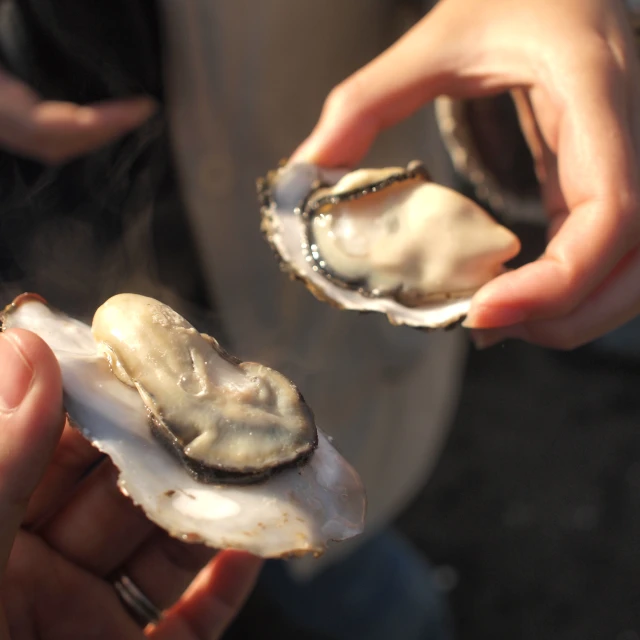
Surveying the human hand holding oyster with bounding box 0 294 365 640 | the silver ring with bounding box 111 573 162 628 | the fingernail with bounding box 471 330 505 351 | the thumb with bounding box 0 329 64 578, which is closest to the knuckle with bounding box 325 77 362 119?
the fingernail with bounding box 471 330 505 351

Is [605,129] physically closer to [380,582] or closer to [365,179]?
[365,179]

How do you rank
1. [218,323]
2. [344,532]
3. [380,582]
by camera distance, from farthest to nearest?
1. [380,582]
2. [218,323]
3. [344,532]

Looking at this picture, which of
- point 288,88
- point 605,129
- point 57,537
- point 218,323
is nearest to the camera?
point 605,129

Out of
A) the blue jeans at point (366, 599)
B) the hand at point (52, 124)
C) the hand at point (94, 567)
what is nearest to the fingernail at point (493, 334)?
the hand at point (94, 567)

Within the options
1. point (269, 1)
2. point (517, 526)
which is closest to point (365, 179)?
point (269, 1)

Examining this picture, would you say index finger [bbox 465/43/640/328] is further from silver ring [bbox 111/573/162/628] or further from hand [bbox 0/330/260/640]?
silver ring [bbox 111/573/162/628]

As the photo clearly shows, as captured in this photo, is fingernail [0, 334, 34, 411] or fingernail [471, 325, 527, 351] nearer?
fingernail [0, 334, 34, 411]

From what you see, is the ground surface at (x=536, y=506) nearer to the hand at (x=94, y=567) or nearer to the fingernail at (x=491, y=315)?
the hand at (x=94, y=567)

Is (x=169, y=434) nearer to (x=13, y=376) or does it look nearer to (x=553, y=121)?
(x=13, y=376)

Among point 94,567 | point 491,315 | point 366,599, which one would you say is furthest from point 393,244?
point 366,599
